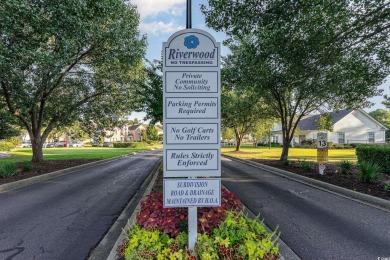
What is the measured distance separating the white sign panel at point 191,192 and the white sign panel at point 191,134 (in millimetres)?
536

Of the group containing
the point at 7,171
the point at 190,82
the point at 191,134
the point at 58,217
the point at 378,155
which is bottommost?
the point at 58,217

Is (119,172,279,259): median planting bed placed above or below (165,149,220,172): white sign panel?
below

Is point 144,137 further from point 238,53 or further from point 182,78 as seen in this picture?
point 182,78

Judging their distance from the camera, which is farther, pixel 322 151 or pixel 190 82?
pixel 322 151

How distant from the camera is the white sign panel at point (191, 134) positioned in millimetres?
3422

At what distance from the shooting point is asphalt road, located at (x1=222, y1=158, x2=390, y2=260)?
4078mm

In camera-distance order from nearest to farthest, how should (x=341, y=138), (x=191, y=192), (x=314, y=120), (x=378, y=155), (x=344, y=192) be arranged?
(x=191, y=192) → (x=344, y=192) → (x=378, y=155) → (x=341, y=138) → (x=314, y=120)

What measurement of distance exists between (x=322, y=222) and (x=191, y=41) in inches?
185

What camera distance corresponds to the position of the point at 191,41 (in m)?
3.45

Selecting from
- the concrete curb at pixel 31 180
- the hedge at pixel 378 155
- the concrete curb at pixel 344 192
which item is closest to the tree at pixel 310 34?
the hedge at pixel 378 155

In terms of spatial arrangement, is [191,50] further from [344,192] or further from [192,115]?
[344,192]

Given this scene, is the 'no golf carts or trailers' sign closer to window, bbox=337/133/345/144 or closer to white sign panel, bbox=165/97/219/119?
white sign panel, bbox=165/97/219/119

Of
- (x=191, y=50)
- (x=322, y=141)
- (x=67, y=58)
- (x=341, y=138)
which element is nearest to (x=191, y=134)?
(x=191, y=50)

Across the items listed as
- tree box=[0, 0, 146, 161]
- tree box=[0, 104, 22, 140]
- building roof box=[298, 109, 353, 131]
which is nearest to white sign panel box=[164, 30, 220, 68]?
tree box=[0, 0, 146, 161]
